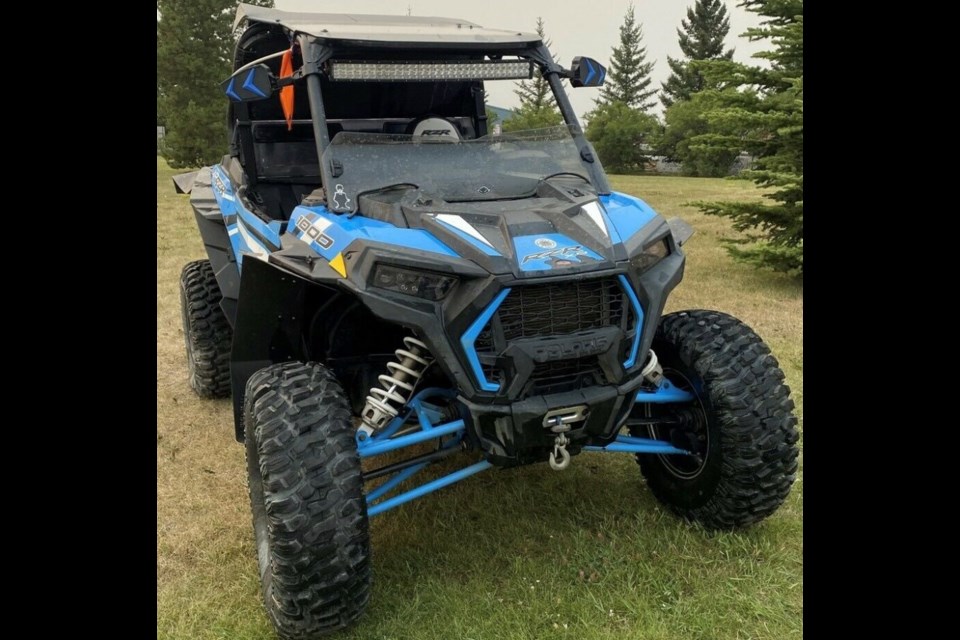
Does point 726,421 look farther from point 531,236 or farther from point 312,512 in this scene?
point 312,512

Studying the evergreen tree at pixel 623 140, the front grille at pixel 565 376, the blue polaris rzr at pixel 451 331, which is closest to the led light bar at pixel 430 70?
the blue polaris rzr at pixel 451 331

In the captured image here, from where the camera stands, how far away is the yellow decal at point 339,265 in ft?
8.76

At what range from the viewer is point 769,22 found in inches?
325

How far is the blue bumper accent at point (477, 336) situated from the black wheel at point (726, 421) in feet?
3.39

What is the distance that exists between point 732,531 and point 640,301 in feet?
4.03

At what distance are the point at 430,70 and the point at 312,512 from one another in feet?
6.38

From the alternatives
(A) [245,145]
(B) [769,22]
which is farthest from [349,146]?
(B) [769,22]

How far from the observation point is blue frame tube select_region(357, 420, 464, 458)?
2783 mm

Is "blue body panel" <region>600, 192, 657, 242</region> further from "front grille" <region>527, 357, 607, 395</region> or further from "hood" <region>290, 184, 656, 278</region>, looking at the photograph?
"front grille" <region>527, 357, 607, 395</region>

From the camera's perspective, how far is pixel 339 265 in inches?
106

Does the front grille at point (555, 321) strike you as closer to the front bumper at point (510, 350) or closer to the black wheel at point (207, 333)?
the front bumper at point (510, 350)

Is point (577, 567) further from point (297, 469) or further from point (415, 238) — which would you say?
point (415, 238)

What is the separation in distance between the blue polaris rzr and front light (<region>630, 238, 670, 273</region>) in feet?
0.04

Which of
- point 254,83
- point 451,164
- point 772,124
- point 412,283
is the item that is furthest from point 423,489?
point 772,124
